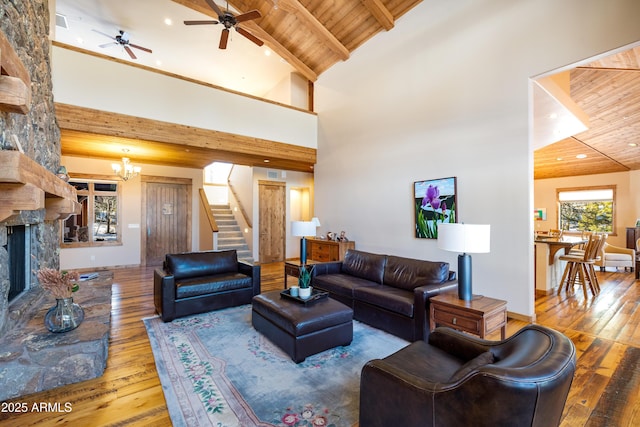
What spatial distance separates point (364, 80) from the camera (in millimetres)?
5914

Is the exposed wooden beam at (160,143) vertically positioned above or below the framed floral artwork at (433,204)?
above

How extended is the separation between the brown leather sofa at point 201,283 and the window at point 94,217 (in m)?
3.89

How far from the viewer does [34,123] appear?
9.77ft

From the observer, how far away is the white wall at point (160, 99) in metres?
4.32

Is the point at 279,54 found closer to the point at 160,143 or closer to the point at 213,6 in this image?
the point at 213,6

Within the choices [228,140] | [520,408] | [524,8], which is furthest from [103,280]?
[524,8]

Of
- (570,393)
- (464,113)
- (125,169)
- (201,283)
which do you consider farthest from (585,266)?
(125,169)

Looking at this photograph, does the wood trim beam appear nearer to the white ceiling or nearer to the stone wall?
the white ceiling

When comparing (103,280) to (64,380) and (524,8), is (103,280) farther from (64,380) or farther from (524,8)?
(524,8)

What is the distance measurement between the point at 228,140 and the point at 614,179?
10.9m

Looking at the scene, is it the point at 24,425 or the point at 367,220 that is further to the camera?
the point at 367,220

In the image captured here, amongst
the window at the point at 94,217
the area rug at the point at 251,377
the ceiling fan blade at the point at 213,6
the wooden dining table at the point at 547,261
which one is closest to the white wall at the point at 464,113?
the wooden dining table at the point at 547,261

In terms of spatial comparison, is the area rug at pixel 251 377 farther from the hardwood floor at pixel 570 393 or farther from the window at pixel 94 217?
the window at pixel 94 217

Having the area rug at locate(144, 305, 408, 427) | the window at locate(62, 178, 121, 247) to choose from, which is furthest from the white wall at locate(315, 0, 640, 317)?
the window at locate(62, 178, 121, 247)
